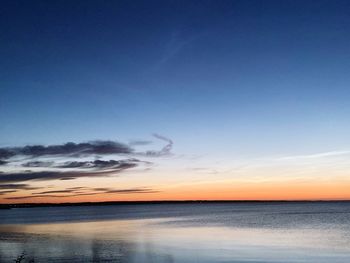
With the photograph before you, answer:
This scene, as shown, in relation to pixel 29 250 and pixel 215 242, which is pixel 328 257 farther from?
pixel 29 250

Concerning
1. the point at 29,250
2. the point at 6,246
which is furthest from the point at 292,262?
the point at 6,246

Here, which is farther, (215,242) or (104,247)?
(215,242)

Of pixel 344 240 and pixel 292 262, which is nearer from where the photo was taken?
pixel 292 262

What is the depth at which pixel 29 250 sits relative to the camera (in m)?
40.9

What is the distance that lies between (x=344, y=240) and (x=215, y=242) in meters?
16.1

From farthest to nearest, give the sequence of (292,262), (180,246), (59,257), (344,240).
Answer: (344,240) → (180,246) → (59,257) → (292,262)

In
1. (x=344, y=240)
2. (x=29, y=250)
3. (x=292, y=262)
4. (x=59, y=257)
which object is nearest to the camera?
(x=292, y=262)

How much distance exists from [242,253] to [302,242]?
12.5 m

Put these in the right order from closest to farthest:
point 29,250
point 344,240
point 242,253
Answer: point 242,253
point 29,250
point 344,240

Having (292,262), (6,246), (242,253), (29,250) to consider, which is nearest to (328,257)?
(292,262)

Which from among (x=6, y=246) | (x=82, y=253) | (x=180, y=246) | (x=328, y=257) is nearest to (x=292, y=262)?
(x=328, y=257)

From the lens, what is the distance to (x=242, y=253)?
3816 centimetres

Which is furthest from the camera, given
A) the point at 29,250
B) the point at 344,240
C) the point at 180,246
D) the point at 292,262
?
the point at 344,240

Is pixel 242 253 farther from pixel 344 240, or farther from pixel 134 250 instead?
pixel 344 240
